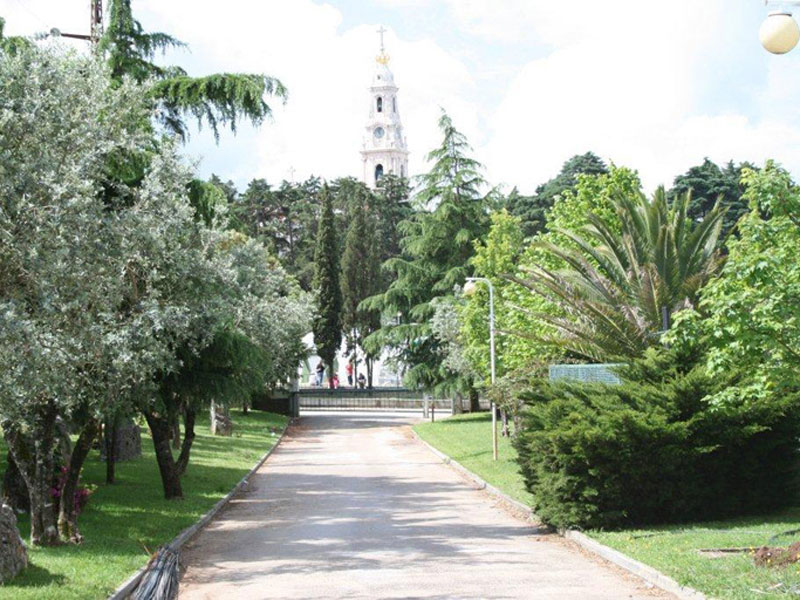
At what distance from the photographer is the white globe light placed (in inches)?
323

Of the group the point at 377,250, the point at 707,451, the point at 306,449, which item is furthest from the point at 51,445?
the point at 377,250

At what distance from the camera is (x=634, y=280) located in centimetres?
1923

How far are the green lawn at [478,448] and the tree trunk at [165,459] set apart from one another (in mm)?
6490

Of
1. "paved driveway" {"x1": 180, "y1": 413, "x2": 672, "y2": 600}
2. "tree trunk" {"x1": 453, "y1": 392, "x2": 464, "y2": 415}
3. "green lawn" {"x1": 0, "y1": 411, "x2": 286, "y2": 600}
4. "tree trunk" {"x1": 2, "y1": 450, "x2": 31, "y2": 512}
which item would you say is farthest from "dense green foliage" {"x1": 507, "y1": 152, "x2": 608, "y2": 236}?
"tree trunk" {"x1": 2, "y1": 450, "x2": 31, "y2": 512}

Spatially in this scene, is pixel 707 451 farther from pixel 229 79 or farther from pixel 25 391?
pixel 229 79

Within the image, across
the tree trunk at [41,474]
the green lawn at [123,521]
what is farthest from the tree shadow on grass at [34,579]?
the tree trunk at [41,474]

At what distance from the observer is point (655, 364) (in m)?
16.2

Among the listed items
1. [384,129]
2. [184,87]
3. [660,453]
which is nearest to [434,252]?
[184,87]

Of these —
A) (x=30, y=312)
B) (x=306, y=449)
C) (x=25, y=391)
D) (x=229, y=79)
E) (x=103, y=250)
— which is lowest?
(x=306, y=449)

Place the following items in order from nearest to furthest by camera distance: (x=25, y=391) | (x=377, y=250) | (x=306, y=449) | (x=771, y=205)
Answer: (x=25, y=391) → (x=771, y=205) → (x=306, y=449) → (x=377, y=250)

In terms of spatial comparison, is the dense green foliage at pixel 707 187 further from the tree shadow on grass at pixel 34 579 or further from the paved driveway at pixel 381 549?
the tree shadow on grass at pixel 34 579

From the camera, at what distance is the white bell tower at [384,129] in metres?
148

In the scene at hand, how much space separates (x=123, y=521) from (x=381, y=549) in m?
4.77

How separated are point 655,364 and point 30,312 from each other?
30.9 feet
